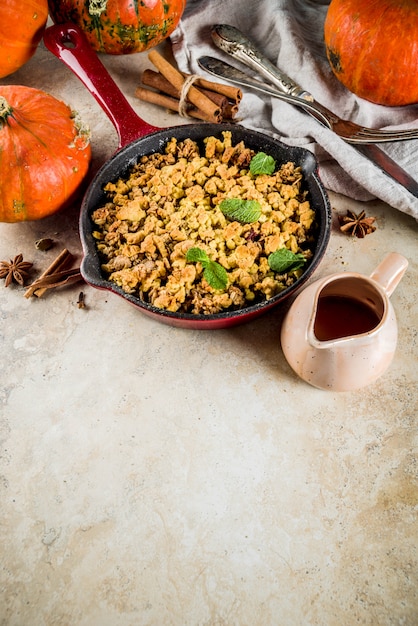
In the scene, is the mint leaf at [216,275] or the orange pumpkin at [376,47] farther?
the orange pumpkin at [376,47]

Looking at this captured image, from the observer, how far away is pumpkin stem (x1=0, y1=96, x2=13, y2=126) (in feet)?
4.25

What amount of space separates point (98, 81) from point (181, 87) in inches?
10.4

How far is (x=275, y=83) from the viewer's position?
1.66 metres

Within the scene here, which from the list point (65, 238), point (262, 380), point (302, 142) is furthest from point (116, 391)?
point (302, 142)

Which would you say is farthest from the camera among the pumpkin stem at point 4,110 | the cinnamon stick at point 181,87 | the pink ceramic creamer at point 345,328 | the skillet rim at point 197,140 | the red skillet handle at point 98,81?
the cinnamon stick at point 181,87

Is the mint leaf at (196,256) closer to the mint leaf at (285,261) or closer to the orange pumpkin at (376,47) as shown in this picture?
the mint leaf at (285,261)

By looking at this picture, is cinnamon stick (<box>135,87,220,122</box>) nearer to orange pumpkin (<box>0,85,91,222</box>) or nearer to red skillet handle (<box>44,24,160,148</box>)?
red skillet handle (<box>44,24,160,148</box>)

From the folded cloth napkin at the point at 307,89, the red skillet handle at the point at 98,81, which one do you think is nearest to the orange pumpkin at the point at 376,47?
the folded cloth napkin at the point at 307,89

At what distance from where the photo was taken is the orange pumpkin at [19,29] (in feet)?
4.95

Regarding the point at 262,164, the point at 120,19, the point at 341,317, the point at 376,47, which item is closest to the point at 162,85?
the point at 120,19

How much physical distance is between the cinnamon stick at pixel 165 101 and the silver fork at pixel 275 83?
13 cm

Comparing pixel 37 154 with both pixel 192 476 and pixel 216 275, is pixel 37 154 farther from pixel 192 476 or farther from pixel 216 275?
pixel 192 476

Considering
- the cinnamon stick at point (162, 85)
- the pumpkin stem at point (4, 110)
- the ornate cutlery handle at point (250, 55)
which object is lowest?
the cinnamon stick at point (162, 85)

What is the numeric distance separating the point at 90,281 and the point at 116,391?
0.28 meters
